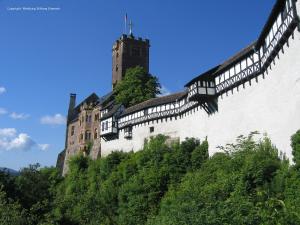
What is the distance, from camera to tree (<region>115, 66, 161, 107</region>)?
5750cm

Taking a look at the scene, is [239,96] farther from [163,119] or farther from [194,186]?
[163,119]

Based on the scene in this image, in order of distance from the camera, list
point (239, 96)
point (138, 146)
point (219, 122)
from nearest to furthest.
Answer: point (239, 96)
point (219, 122)
point (138, 146)

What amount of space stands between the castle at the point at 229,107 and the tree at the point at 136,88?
6.08ft

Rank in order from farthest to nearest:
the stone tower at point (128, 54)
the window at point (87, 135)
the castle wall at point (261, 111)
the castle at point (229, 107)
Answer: the stone tower at point (128, 54), the window at point (87, 135), the castle at point (229, 107), the castle wall at point (261, 111)

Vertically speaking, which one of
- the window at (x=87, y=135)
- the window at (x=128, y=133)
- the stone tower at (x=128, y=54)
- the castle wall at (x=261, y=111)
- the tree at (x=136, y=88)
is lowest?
the castle wall at (x=261, y=111)

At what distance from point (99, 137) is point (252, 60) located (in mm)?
33829

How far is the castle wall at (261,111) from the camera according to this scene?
21734mm

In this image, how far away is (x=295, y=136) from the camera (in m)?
20.0

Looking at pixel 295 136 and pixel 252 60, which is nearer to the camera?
pixel 295 136

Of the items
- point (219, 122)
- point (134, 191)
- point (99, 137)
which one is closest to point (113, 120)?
point (99, 137)

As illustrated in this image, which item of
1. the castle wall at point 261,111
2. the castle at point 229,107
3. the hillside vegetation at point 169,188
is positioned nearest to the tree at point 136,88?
the castle at point 229,107

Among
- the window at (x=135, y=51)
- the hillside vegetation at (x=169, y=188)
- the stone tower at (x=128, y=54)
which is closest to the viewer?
the hillside vegetation at (x=169, y=188)

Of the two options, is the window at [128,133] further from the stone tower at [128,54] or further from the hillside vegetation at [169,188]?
the stone tower at [128,54]

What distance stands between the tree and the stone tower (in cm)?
789
